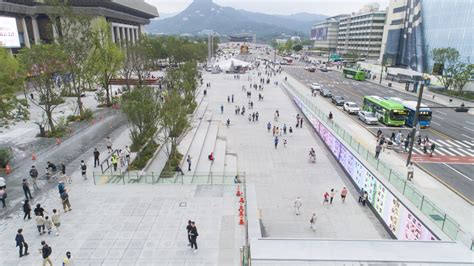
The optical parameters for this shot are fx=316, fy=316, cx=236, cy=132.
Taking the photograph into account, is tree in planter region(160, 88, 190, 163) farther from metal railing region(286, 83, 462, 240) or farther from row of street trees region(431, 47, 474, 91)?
row of street trees region(431, 47, 474, 91)

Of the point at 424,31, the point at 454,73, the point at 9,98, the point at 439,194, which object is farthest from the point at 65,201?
the point at 424,31

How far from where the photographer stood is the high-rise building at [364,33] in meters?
139

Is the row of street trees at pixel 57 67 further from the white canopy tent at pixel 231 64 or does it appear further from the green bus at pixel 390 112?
Answer: the white canopy tent at pixel 231 64

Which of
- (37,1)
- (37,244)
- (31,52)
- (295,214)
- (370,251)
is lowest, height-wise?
(295,214)

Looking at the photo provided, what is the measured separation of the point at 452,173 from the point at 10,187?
101 feet

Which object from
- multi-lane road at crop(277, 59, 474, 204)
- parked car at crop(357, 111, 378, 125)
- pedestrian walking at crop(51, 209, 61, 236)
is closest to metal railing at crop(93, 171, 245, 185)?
pedestrian walking at crop(51, 209, 61, 236)

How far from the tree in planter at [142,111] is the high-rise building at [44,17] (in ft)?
78.7

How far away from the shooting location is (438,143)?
32.0 meters

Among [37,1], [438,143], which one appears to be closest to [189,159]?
[438,143]

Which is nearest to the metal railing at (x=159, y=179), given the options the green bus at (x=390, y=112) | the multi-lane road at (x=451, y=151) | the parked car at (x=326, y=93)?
the multi-lane road at (x=451, y=151)

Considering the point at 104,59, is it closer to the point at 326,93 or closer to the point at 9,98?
the point at 9,98

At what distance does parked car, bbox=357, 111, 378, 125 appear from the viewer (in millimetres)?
38656

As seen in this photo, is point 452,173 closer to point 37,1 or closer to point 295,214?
point 295,214

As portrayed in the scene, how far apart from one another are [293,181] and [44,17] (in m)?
81.0
